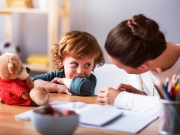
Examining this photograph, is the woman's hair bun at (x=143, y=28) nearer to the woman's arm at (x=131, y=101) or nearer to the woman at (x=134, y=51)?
the woman at (x=134, y=51)

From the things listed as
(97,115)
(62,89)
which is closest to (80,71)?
(62,89)

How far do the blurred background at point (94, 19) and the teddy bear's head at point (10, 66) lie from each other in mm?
1582

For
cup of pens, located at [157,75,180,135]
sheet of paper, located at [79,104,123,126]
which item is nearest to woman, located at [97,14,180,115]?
sheet of paper, located at [79,104,123,126]

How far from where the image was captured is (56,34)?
3.10 m

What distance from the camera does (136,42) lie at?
4.45ft

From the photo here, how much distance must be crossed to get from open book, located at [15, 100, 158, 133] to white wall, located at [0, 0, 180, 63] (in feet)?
5.21

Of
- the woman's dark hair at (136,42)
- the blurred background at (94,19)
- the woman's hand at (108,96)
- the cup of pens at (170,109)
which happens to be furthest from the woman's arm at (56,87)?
the blurred background at (94,19)

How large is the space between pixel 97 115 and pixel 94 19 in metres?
2.14

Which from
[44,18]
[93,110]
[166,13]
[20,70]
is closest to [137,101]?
[93,110]

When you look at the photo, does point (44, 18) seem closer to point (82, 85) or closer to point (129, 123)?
point (82, 85)

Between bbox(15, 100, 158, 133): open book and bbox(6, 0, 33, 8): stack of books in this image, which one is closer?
bbox(15, 100, 158, 133): open book

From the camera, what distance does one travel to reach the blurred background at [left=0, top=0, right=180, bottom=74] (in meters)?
3.02

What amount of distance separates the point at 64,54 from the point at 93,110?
2.09 feet

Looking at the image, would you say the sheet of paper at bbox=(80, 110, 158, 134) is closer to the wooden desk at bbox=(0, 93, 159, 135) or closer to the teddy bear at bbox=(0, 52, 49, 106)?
the wooden desk at bbox=(0, 93, 159, 135)
